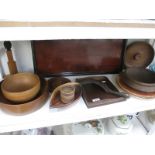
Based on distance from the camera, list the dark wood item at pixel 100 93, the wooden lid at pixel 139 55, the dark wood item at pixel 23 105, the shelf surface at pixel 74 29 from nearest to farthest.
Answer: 1. the shelf surface at pixel 74 29
2. the dark wood item at pixel 23 105
3. the dark wood item at pixel 100 93
4. the wooden lid at pixel 139 55

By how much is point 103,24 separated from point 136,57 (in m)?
0.45

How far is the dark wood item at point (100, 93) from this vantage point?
0.72 m

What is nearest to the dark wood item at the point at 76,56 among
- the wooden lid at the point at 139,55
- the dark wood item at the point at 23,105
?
the wooden lid at the point at 139,55

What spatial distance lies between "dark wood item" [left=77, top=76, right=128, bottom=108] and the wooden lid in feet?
0.59

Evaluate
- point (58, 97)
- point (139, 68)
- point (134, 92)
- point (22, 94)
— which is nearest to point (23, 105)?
point (22, 94)

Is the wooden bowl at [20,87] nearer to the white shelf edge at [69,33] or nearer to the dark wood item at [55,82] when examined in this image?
the dark wood item at [55,82]

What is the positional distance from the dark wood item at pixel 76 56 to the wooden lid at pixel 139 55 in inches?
2.0

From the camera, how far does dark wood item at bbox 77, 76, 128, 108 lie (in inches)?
28.3

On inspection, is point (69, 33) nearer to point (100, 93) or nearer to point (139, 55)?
point (100, 93)

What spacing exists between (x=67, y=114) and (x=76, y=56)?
11.9 inches

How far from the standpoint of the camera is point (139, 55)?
900mm
